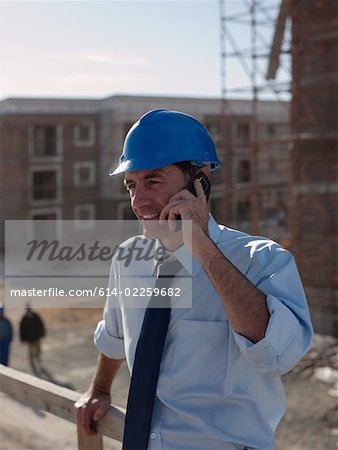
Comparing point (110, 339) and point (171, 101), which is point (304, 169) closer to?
point (110, 339)

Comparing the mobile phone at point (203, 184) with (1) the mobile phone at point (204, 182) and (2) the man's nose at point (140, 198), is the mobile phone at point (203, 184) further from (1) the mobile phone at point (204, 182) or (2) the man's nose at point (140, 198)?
(2) the man's nose at point (140, 198)

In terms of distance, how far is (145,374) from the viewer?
2.00 metres

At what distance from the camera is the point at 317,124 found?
46.2ft

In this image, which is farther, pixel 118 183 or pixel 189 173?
pixel 118 183

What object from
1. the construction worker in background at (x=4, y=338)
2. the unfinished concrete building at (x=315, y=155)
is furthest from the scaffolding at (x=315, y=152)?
the construction worker in background at (x=4, y=338)

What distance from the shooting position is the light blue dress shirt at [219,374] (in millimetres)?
1837

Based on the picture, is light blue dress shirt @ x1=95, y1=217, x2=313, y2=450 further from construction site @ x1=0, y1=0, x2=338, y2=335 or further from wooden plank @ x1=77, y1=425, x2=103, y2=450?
construction site @ x1=0, y1=0, x2=338, y2=335

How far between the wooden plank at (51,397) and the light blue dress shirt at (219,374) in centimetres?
40

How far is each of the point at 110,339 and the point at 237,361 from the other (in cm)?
72

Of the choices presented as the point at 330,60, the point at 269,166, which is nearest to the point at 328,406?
the point at 330,60

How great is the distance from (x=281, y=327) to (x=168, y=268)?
580 mm

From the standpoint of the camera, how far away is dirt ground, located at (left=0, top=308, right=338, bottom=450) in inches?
277

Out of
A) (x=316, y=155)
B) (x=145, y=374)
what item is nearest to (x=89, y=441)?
(x=145, y=374)

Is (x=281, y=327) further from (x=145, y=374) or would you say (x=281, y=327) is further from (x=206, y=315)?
(x=145, y=374)
